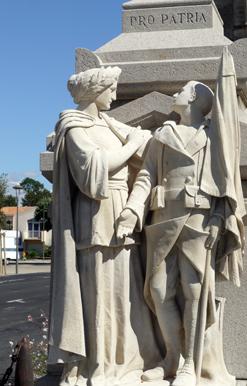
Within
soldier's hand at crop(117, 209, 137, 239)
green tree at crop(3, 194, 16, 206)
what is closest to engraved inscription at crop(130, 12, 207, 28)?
soldier's hand at crop(117, 209, 137, 239)

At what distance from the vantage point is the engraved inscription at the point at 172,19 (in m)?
6.45

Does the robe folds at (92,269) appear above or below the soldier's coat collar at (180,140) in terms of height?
below

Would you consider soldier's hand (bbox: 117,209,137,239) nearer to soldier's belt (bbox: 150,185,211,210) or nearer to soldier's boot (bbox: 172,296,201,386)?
soldier's belt (bbox: 150,185,211,210)

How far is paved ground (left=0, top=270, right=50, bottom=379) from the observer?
14.4 metres

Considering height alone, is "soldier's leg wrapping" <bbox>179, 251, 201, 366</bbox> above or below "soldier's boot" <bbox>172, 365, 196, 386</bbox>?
above

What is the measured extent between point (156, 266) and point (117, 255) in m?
0.29

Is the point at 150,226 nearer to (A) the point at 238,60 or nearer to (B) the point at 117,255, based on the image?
(B) the point at 117,255

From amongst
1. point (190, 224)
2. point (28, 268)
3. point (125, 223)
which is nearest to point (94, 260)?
point (125, 223)

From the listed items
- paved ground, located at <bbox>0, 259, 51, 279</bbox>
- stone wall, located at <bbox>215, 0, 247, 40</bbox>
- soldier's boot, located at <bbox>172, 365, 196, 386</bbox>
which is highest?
stone wall, located at <bbox>215, 0, 247, 40</bbox>

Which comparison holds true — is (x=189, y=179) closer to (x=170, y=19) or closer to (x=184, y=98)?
(x=184, y=98)

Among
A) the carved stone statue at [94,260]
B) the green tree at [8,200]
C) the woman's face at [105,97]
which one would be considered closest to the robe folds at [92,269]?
the carved stone statue at [94,260]

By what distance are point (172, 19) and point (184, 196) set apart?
71.9 inches

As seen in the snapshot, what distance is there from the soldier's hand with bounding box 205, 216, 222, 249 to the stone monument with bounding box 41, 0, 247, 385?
69 centimetres

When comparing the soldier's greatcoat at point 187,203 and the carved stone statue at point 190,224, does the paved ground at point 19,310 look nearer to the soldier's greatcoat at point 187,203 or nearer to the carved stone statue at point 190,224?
the carved stone statue at point 190,224
